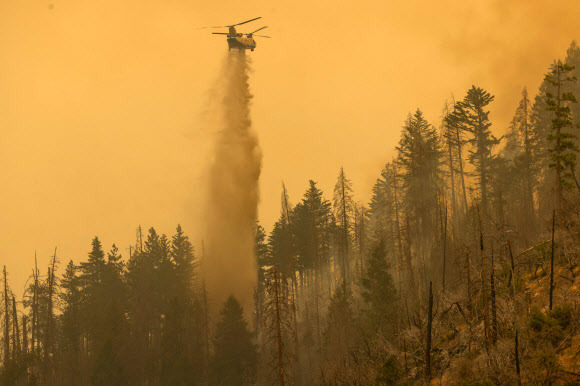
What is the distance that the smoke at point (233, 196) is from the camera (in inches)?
2333

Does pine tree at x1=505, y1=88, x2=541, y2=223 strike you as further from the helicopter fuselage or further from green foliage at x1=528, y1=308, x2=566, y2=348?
the helicopter fuselage

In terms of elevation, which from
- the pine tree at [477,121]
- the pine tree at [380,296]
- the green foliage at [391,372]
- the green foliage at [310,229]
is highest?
the pine tree at [477,121]

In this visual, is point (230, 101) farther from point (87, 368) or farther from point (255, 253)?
point (87, 368)

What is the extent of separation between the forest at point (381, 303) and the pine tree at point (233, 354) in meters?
0.11

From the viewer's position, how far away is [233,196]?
220 ft

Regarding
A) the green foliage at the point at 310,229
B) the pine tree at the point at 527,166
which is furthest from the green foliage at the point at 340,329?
the pine tree at the point at 527,166

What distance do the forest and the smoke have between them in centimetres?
205

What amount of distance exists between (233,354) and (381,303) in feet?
49.4

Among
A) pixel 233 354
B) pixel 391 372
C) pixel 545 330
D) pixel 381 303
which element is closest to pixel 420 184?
pixel 381 303

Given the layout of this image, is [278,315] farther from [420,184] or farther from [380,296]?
[420,184]

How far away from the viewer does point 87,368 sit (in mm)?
48938

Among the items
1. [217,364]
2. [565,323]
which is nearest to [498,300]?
[565,323]

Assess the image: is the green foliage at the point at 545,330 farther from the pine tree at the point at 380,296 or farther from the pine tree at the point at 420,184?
the pine tree at the point at 420,184

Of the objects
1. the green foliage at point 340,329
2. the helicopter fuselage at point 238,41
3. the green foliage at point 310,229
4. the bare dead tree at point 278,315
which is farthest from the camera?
the helicopter fuselage at point 238,41
